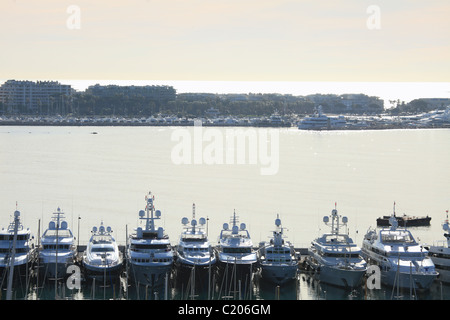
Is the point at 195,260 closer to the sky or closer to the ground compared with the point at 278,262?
closer to the sky

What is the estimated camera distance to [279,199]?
28.3 m

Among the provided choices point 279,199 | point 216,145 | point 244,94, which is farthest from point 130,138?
point 244,94

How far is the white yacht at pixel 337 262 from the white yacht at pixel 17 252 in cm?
621

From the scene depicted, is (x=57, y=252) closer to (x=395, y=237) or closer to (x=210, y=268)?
(x=210, y=268)

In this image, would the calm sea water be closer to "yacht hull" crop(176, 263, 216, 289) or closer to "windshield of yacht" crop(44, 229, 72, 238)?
"windshield of yacht" crop(44, 229, 72, 238)

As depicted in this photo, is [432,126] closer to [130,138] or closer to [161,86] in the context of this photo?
[161,86]

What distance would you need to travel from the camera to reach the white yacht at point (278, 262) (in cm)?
1455

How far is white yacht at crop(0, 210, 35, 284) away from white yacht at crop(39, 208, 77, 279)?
0.92 feet

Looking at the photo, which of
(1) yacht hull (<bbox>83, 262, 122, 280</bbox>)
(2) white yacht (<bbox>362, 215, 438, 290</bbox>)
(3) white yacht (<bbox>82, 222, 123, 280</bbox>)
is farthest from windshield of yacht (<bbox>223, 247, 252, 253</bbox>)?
(2) white yacht (<bbox>362, 215, 438, 290</bbox>)

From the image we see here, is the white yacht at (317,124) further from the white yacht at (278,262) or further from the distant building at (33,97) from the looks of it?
the white yacht at (278,262)

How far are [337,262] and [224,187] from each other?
1742cm

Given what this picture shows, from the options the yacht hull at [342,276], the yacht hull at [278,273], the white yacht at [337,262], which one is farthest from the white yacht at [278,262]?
the yacht hull at [342,276]

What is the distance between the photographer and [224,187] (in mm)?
32062

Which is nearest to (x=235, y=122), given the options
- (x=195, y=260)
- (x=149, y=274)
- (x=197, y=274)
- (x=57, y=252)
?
(x=57, y=252)
